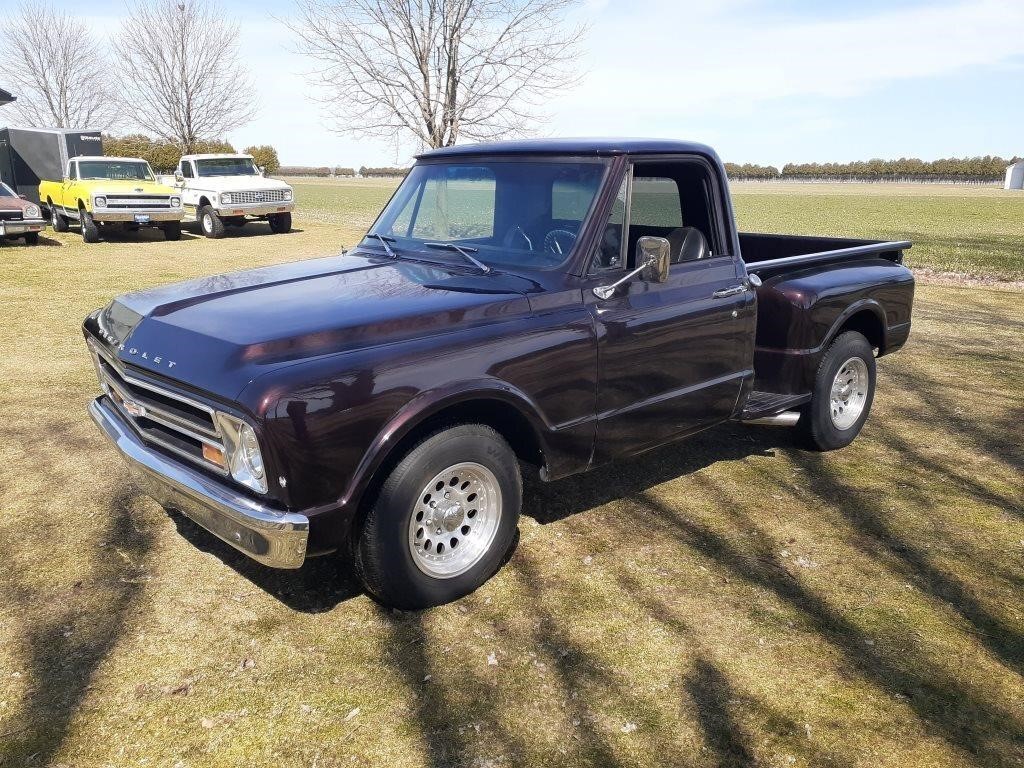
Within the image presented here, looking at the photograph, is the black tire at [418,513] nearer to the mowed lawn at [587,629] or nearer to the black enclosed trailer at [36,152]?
the mowed lawn at [587,629]

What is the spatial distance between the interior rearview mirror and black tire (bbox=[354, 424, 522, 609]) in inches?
43.2

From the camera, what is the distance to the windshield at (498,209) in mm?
3902

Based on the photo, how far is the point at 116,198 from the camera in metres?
17.5

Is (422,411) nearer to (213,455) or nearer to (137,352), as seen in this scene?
(213,455)

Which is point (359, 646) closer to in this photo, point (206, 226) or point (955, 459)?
point (955, 459)

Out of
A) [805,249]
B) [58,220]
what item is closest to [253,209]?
[58,220]

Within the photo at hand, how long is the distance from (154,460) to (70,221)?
65.5 feet

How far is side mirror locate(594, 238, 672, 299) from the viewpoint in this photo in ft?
12.1

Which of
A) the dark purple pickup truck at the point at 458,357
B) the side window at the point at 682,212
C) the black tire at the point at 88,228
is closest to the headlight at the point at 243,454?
the dark purple pickup truck at the point at 458,357

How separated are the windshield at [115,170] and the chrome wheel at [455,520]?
17982 mm

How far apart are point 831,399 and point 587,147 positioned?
266 centimetres

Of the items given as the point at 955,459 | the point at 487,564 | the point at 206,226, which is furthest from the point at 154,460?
the point at 206,226

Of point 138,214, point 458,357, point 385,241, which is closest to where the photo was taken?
point 458,357

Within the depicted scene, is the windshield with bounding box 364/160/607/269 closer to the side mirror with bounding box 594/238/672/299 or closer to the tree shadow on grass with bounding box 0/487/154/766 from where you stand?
the side mirror with bounding box 594/238/672/299
